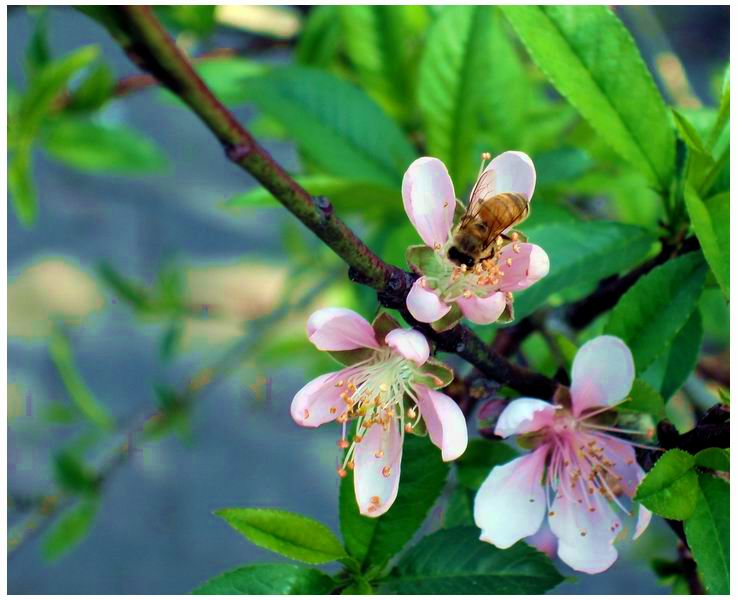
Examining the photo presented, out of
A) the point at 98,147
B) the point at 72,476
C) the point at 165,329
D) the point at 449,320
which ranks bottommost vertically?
the point at 449,320

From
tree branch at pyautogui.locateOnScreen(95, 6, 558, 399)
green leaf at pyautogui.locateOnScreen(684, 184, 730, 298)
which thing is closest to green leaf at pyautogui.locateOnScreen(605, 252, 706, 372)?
green leaf at pyautogui.locateOnScreen(684, 184, 730, 298)

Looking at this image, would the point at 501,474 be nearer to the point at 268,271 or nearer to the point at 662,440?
the point at 662,440

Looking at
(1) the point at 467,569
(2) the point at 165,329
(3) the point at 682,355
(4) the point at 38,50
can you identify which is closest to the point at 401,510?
(1) the point at 467,569

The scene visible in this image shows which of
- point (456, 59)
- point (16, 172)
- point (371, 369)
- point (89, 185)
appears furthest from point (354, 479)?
point (89, 185)

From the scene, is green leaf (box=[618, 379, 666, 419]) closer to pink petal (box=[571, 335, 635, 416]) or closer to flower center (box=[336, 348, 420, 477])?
pink petal (box=[571, 335, 635, 416])

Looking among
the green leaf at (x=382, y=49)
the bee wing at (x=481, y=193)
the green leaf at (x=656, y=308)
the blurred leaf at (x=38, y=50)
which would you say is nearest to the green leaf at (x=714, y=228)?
the green leaf at (x=656, y=308)

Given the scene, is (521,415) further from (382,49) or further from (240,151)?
(382,49)

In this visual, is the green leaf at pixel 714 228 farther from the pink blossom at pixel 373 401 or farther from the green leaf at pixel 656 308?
the pink blossom at pixel 373 401
